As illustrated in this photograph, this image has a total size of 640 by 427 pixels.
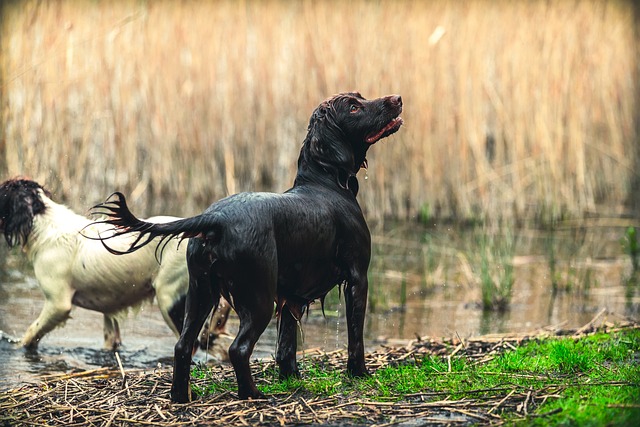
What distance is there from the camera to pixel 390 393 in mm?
5266

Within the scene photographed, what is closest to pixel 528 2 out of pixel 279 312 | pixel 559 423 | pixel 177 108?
pixel 177 108

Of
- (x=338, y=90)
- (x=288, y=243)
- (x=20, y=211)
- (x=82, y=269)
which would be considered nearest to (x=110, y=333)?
(x=82, y=269)

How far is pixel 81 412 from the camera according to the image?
5230 mm

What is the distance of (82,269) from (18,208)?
88 cm

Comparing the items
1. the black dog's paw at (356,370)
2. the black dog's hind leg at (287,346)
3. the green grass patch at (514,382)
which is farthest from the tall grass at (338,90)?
the black dog's paw at (356,370)

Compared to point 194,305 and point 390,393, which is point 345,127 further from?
point 390,393

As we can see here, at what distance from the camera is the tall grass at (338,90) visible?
1300cm

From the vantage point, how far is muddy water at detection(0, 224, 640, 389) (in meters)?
7.75

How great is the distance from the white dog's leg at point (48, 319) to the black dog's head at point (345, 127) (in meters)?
3.00

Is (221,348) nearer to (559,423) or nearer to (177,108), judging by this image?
(559,423)

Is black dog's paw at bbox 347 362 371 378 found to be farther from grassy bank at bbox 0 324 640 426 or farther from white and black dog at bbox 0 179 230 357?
white and black dog at bbox 0 179 230 357

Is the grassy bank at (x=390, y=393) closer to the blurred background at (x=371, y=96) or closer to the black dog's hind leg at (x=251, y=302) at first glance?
the black dog's hind leg at (x=251, y=302)

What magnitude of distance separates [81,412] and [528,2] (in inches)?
406

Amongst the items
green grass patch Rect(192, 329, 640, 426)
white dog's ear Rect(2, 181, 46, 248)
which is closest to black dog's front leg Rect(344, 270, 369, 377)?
green grass patch Rect(192, 329, 640, 426)
